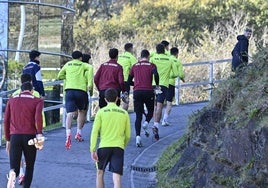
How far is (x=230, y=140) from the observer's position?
7.98m

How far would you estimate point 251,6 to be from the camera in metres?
38.9

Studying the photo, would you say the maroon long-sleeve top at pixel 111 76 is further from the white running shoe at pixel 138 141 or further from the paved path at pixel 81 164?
the paved path at pixel 81 164

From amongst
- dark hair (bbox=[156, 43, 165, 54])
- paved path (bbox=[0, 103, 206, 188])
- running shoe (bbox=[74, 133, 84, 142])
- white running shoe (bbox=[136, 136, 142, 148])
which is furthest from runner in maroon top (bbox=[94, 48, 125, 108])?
dark hair (bbox=[156, 43, 165, 54])

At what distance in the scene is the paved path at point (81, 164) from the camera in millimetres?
10633

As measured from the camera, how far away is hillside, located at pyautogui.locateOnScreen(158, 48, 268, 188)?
7.46 meters

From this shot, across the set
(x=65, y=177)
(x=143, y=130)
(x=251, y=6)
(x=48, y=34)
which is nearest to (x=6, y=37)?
(x=48, y=34)

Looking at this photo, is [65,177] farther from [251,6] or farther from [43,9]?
[251,6]

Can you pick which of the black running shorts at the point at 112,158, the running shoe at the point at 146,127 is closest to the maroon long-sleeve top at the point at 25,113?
the black running shorts at the point at 112,158

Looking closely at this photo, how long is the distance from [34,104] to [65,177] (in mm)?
1986

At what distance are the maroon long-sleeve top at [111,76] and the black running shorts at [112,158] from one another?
4.19 m

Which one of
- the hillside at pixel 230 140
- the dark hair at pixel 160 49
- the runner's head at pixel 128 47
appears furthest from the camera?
the runner's head at pixel 128 47

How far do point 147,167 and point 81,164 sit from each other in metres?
1.30

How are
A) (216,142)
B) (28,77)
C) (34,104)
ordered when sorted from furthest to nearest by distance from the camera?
(28,77)
(34,104)
(216,142)

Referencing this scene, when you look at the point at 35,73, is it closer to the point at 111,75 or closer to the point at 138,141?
the point at 111,75
